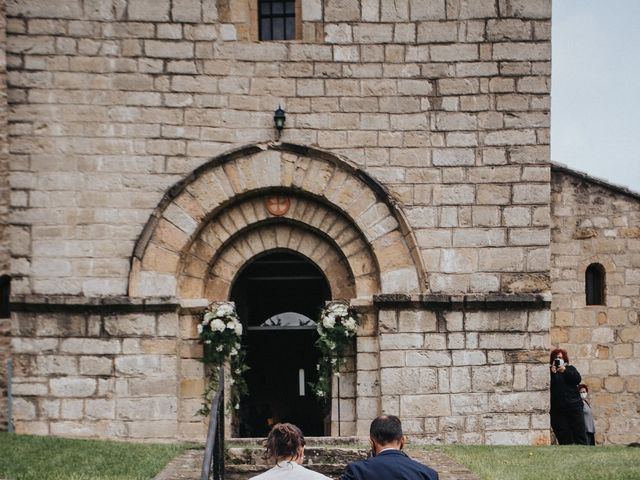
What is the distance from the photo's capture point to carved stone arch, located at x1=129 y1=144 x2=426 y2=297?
10602 millimetres

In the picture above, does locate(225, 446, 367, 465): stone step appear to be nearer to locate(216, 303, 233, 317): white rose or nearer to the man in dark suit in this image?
locate(216, 303, 233, 317): white rose

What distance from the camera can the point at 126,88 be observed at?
420 inches

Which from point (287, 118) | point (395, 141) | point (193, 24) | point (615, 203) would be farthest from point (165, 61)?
point (615, 203)

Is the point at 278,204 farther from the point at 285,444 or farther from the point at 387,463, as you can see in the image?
the point at 387,463

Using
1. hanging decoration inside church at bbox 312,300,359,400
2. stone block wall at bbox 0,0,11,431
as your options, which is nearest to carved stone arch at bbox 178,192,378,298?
hanging decoration inside church at bbox 312,300,359,400

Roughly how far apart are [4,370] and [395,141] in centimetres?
676

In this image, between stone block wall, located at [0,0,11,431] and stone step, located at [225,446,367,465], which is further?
stone block wall, located at [0,0,11,431]

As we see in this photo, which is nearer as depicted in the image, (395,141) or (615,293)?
(395,141)

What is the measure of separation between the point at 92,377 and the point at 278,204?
3.07m

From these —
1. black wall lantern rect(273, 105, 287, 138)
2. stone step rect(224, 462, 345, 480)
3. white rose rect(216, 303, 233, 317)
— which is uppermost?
black wall lantern rect(273, 105, 287, 138)

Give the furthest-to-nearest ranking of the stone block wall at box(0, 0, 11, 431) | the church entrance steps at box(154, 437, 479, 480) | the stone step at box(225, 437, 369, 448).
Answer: the stone block wall at box(0, 0, 11, 431)
the stone step at box(225, 437, 369, 448)
the church entrance steps at box(154, 437, 479, 480)

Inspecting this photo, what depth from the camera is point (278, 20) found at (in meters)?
11.1

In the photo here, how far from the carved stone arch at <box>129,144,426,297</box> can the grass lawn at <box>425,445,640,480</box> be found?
220 centimetres

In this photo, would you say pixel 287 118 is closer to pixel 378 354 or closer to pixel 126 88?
pixel 126 88
